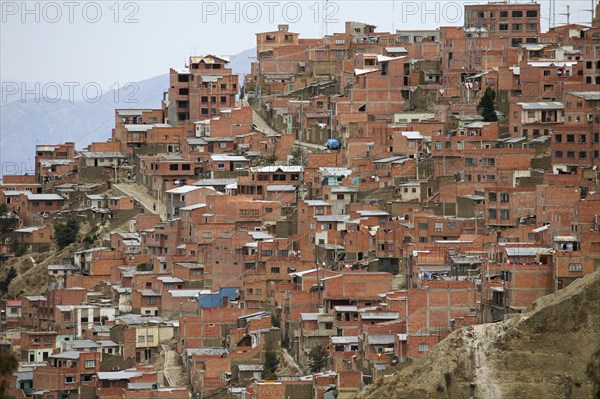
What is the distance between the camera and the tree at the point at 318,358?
57.2m

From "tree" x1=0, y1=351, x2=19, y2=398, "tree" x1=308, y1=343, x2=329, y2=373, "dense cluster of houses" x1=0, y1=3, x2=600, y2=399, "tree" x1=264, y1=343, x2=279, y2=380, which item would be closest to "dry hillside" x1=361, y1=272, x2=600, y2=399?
"dense cluster of houses" x1=0, y1=3, x2=600, y2=399

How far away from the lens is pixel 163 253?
234ft

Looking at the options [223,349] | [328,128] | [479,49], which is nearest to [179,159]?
[328,128]

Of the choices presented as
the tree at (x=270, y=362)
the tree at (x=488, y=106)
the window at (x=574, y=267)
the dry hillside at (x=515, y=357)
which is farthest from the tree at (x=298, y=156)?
the dry hillside at (x=515, y=357)

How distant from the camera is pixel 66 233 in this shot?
78.2m

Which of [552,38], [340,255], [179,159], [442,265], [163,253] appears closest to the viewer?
[442,265]

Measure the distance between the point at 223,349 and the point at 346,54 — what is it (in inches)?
1213

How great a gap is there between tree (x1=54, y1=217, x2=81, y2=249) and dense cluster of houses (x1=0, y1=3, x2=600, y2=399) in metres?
1.10

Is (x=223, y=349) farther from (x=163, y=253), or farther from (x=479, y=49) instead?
(x=479, y=49)

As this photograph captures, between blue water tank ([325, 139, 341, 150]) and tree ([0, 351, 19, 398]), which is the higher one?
blue water tank ([325, 139, 341, 150])

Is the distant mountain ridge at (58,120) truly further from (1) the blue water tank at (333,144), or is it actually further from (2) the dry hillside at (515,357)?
(2) the dry hillside at (515,357)

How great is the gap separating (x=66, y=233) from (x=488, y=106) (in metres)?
15.1

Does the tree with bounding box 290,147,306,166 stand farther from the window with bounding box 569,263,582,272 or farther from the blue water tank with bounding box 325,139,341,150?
the window with bounding box 569,263,582,272

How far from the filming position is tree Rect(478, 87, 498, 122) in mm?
74312
